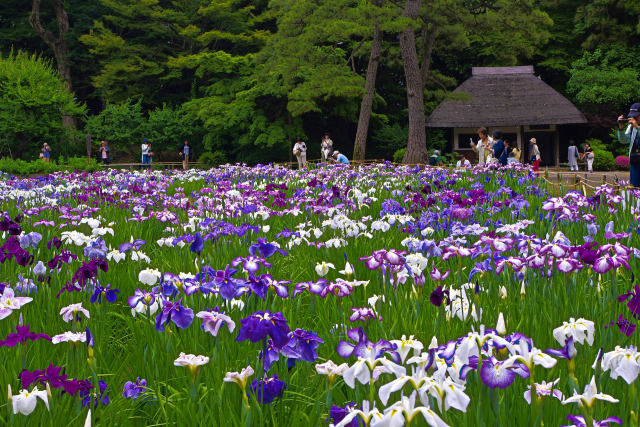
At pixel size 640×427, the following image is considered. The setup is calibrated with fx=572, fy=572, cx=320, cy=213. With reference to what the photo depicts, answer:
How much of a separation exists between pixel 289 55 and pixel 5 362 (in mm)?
23319

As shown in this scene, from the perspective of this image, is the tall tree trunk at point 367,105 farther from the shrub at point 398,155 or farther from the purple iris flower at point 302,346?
the purple iris flower at point 302,346

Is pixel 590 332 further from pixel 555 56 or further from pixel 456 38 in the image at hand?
pixel 555 56

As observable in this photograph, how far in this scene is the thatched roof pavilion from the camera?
33.9m

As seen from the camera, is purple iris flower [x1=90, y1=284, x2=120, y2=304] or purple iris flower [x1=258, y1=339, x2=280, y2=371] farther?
purple iris flower [x1=90, y1=284, x2=120, y2=304]

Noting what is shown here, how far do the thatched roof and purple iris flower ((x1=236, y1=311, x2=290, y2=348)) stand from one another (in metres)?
33.2

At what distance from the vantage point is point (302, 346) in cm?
195

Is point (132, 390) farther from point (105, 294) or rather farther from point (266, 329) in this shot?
point (105, 294)

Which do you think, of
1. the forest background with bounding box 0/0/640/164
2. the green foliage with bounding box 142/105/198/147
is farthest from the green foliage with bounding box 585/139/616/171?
the green foliage with bounding box 142/105/198/147

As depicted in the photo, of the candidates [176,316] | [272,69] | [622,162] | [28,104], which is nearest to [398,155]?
[272,69]

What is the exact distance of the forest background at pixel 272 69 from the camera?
953 inches

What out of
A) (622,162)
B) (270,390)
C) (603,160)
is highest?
(603,160)

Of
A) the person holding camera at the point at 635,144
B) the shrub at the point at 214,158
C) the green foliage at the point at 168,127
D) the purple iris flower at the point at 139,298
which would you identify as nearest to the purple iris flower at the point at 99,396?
the purple iris flower at the point at 139,298

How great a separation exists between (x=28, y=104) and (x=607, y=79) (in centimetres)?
3058

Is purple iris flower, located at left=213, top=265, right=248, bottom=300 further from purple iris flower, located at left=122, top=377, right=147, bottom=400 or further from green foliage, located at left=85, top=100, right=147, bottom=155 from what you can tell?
green foliage, located at left=85, top=100, right=147, bottom=155
